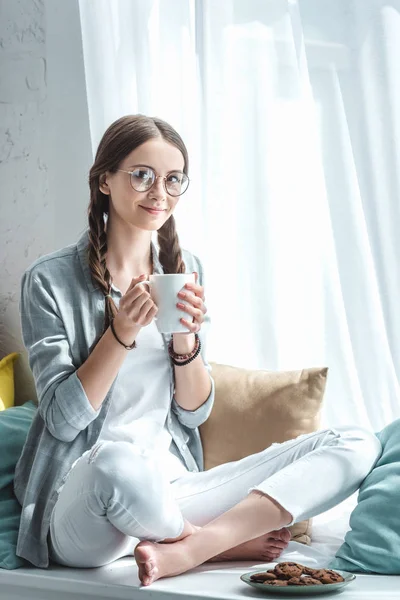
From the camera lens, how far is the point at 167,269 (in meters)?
1.88

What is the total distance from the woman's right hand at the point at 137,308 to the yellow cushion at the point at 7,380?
2.58 feet

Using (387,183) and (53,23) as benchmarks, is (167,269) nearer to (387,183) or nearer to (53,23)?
(387,183)

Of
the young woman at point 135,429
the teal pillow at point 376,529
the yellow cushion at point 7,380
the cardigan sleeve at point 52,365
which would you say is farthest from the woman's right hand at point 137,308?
the yellow cushion at point 7,380

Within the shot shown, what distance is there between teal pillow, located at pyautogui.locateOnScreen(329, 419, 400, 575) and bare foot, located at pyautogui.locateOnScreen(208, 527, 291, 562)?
10 centimetres

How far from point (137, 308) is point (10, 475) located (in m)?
0.51

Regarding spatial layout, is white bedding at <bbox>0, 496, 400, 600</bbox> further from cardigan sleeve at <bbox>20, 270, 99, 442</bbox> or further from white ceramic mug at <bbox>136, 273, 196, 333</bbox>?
white ceramic mug at <bbox>136, 273, 196, 333</bbox>

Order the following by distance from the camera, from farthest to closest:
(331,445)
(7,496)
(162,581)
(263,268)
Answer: (263,268)
(7,496)
(331,445)
(162,581)

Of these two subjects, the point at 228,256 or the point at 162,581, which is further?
the point at 228,256

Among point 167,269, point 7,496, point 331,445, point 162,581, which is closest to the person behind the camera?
point 162,581

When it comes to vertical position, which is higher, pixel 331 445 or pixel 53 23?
pixel 53 23

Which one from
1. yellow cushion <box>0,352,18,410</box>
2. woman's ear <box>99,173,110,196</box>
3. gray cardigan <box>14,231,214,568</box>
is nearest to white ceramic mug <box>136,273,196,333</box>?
gray cardigan <box>14,231,214,568</box>

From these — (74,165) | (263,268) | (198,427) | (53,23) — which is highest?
(53,23)

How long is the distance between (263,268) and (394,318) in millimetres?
354

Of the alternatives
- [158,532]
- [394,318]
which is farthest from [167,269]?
[158,532]
